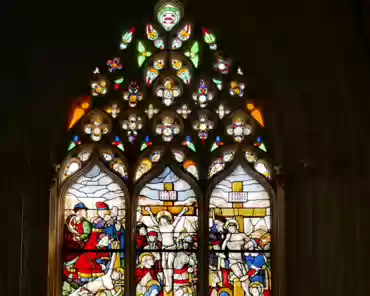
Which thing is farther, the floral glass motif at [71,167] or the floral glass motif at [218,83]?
the floral glass motif at [218,83]

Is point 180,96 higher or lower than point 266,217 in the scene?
higher

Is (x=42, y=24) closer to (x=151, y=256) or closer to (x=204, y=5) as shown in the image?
(x=204, y=5)

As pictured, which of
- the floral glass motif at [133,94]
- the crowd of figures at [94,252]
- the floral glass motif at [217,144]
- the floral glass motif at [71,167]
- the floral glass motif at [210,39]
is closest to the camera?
the crowd of figures at [94,252]

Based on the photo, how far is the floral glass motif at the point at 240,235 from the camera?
7.98 m

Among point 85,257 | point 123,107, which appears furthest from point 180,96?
point 85,257

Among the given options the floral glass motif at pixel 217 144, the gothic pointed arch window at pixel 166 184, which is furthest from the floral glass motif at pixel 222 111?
the floral glass motif at pixel 217 144

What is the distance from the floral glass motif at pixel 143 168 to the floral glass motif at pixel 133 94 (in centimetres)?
59

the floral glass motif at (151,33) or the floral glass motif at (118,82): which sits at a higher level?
the floral glass motif at (151,33)

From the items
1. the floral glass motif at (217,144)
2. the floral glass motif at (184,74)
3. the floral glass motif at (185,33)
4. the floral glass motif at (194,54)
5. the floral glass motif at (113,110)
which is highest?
the floral glass motif at (185,33)

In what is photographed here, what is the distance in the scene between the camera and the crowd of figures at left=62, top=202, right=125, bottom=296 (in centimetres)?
795

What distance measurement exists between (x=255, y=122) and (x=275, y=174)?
0.56 metres

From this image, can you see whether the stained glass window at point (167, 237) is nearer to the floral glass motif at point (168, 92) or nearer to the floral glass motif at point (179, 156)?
the floral glass motif at point (179, 156)

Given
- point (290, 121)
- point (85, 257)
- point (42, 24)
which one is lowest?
point (85, 257)

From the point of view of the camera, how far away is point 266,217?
8109mm
